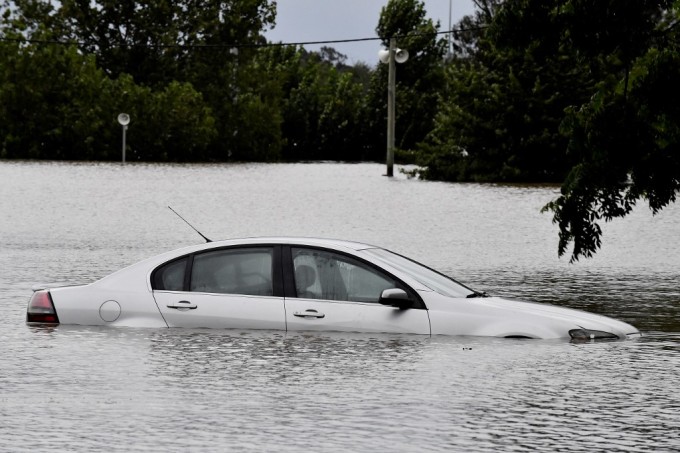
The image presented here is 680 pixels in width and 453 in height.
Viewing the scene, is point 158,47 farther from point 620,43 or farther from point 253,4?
point 620,43

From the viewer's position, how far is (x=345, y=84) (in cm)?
11788

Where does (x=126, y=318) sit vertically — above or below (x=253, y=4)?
below

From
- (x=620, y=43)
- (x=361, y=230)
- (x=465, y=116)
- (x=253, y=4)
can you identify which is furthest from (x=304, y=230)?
(x=253, y=4)

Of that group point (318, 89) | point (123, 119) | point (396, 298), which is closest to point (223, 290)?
point (396, 298)

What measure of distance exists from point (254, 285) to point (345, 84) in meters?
104

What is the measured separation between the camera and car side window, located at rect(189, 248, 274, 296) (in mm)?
14070

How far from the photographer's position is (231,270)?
14.1 m

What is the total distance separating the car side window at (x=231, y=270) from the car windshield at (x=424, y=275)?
3.25 ft

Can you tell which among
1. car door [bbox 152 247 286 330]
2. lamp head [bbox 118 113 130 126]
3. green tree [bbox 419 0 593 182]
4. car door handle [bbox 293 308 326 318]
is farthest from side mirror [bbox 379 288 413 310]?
lamp head [bbox 118 113 130 126]

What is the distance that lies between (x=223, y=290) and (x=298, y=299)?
0.70 metres

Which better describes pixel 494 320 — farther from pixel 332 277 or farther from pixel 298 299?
pixel 298 299

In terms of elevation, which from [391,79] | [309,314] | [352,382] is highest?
[391,79]

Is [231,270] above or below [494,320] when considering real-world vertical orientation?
above

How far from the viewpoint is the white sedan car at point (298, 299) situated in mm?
13641
